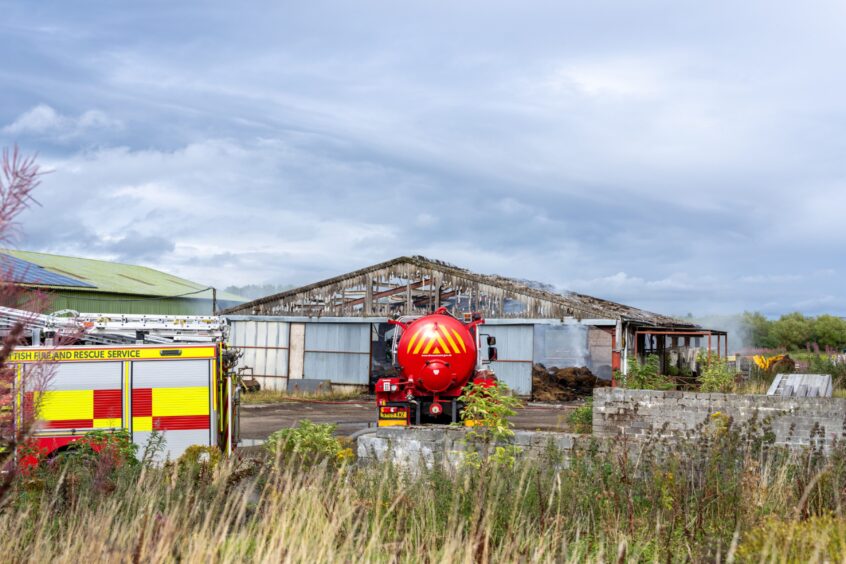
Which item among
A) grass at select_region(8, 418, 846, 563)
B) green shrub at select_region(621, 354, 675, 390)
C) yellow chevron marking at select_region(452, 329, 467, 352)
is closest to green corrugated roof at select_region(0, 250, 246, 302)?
yellow chevron marking at select_region(452, 329, 467, 352)

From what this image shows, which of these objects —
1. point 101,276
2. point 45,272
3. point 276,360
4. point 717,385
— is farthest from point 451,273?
point 101,276

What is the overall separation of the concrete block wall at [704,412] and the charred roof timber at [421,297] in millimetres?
12625

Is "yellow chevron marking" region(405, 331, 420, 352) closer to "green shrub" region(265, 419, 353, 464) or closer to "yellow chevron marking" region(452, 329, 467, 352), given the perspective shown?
"yellow chevron marking" region(452, 329, 467, 352)

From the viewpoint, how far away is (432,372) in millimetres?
13891

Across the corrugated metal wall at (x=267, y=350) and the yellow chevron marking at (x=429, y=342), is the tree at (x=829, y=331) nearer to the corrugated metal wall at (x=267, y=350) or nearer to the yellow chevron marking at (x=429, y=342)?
the corrugated metal wall at (x=267, y=350)

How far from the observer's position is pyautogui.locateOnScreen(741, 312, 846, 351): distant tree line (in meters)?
67.2

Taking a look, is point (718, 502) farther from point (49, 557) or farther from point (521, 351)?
point (521, 351)

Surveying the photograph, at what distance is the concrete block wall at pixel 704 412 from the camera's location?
10258mm

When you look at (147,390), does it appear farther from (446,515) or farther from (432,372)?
(446,515)

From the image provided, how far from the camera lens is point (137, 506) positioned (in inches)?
216

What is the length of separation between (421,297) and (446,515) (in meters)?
21.2

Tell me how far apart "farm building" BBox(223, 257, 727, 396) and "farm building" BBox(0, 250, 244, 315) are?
13.0 feet

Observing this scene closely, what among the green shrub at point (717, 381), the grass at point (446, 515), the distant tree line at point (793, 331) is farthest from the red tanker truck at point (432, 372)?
the distant tree line at point (793, 331)

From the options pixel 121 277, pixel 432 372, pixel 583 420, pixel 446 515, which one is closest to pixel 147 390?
pixel 432 372
